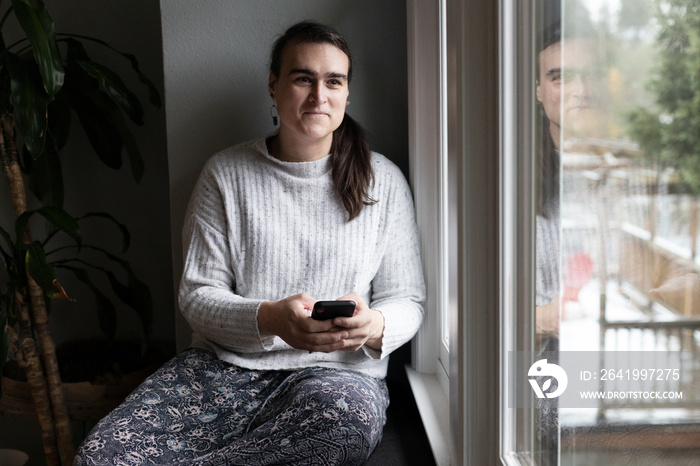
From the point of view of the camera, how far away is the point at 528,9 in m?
0.92

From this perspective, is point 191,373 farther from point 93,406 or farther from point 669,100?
point 669,100

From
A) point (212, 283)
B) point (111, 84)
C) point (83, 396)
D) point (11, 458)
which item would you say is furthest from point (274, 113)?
point (11, 458)

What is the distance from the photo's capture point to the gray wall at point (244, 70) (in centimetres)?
197

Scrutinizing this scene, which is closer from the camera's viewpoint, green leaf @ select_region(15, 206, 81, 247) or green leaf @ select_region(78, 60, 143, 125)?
green leaf @ select_region(15, 206, 81, 247)

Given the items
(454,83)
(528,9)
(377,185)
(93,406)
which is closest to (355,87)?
(377,185)

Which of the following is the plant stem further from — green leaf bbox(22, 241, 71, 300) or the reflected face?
the reflected face

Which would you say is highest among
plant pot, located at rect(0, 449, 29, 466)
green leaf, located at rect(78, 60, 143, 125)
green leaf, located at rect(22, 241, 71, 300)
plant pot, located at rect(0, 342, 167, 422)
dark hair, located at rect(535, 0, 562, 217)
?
green leaf, located at rect(78, 60, 143, 125)

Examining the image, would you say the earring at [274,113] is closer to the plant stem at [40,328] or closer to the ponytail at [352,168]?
the ponytail at [352,168]

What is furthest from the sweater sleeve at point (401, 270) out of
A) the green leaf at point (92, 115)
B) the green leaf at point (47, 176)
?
the green leaf at point (47, 176)

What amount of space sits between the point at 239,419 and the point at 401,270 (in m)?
0.56

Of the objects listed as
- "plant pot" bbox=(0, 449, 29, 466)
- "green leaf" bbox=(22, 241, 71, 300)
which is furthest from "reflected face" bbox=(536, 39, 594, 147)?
"plant pot" bbox=(0, 449, 29, 466)

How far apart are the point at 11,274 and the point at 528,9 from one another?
166 centimetres

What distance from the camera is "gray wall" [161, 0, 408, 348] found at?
1.97 meters

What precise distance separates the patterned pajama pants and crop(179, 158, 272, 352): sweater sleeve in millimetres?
109
